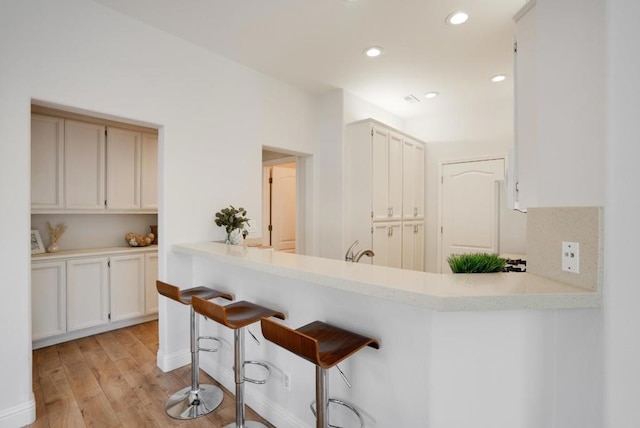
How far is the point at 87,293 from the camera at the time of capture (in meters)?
3.19

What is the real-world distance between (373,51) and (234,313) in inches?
98.0

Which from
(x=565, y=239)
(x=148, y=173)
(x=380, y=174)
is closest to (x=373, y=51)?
(x=380, y=174)

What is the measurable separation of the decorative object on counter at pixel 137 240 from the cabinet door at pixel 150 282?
255 millimetres

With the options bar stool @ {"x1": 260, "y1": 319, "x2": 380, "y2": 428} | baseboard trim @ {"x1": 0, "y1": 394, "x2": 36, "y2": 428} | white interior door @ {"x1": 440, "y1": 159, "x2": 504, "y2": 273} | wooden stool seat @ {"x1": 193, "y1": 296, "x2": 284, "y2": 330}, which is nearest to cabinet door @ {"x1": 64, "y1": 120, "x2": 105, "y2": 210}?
baseboard trim @ {"x1": 0, "y1": 394, "x2": 36, "y2": 428}

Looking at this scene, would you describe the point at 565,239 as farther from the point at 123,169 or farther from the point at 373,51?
the point at 123,169

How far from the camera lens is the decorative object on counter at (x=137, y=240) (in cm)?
370

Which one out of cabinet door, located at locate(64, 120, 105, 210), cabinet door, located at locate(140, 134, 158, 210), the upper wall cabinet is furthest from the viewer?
cabinet door, located at locate(140, 134, 158, 210)

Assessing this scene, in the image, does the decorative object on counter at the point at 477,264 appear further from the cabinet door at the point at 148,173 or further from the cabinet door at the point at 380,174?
the cabinet door at the point at 148,173

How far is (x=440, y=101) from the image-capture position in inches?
162

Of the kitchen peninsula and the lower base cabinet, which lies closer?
the kitchen peninsula

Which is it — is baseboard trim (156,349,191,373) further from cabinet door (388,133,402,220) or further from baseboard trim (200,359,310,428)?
cabinet door (388,133,402,220)

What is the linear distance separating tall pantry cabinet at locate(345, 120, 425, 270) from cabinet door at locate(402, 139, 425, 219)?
14mm

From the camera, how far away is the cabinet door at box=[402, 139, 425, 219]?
4.23 m

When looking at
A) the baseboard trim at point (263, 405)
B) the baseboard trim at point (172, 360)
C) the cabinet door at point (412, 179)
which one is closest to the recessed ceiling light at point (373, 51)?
the cabinet door at point (412, 179)
